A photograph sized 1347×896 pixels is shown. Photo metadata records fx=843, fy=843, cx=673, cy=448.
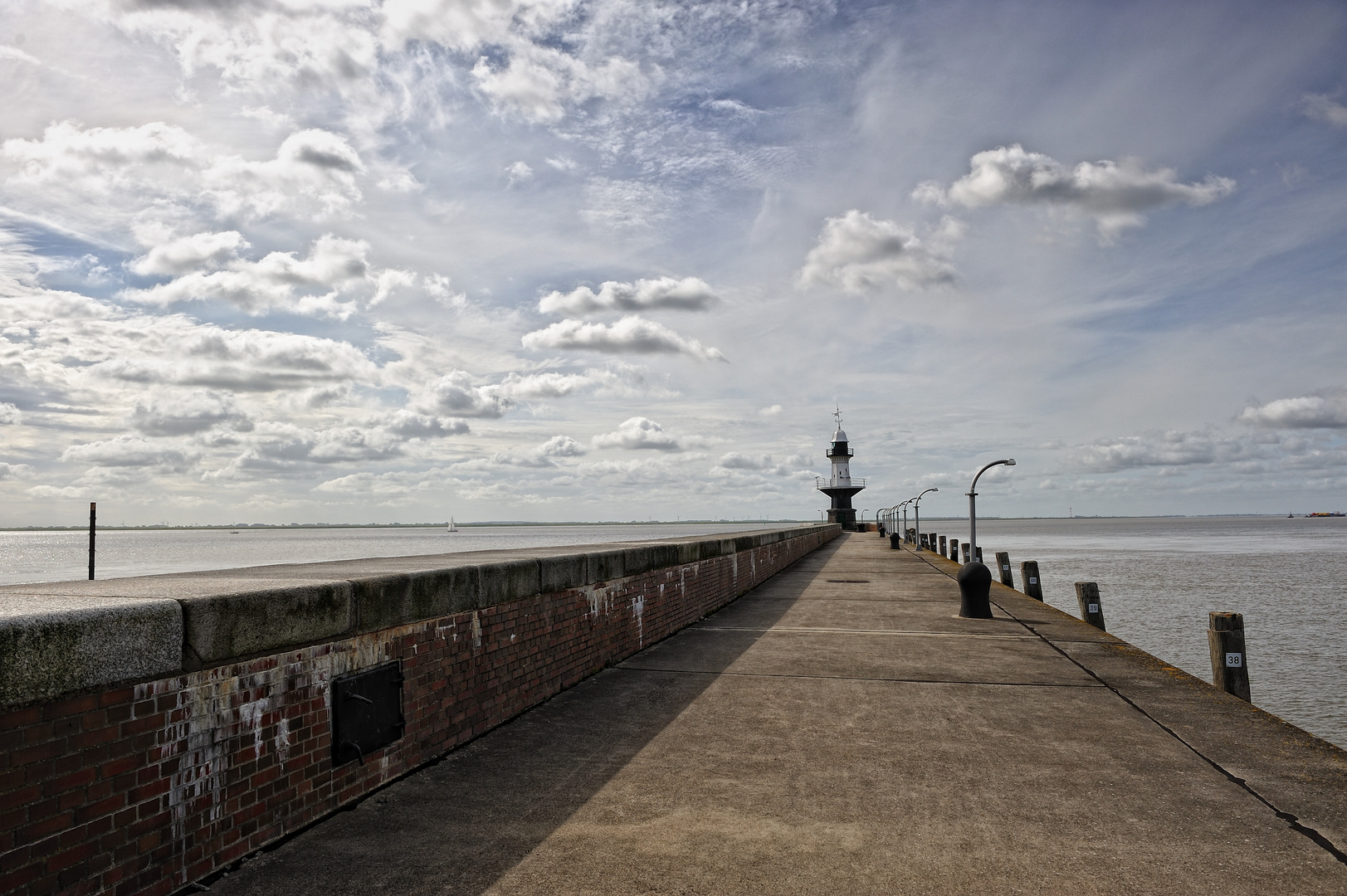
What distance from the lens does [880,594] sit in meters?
16.2

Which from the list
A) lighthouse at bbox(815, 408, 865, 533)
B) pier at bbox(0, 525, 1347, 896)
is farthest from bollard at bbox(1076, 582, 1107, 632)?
lighthouse at bbox(815, 408, 865, 533)

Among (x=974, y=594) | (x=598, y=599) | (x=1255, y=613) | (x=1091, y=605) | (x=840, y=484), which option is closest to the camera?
(x=598, y=599)

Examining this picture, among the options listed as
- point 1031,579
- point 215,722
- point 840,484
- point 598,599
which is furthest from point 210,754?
point 840,484

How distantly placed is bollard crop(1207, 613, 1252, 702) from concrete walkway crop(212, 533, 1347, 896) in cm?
58

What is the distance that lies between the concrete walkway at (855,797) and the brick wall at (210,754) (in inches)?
7.2

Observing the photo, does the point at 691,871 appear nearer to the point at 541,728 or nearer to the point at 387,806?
the point at 387,806

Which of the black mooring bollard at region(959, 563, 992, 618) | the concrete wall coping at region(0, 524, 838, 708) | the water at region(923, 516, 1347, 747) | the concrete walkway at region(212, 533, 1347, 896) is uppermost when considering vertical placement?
the concrete wall coping at region(0, 524, 838, 708)

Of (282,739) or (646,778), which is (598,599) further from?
(282,739)

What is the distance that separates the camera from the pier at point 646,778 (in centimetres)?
350

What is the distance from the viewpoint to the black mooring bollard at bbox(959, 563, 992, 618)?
12391 mm

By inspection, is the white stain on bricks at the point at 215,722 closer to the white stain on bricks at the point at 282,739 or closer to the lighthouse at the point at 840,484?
the white stain on bricks at the point at 282,739

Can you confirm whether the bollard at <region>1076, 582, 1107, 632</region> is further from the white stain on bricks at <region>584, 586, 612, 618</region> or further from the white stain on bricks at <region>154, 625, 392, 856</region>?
the white stain on bricks at <region>154, 625, 392, 856</region>

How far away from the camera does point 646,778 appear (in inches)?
195

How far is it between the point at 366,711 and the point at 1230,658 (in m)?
7.97
